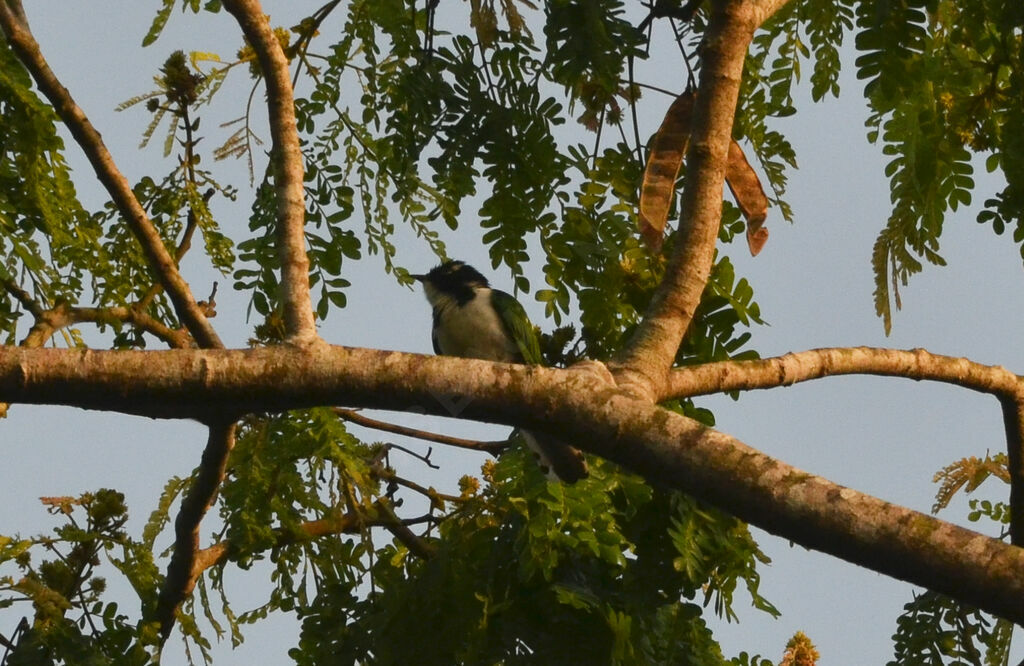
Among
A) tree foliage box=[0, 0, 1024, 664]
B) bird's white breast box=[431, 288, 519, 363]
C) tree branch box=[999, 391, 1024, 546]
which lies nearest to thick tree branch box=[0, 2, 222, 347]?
tree foliage box=[0, 0, 1024, 664]

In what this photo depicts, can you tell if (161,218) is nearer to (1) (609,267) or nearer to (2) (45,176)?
(2) (45,176)

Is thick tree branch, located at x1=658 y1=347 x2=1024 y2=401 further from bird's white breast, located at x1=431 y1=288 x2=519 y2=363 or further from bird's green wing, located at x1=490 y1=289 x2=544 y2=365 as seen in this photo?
bird's white breast, located at x1=431 y1=288 x2=519 y2=363

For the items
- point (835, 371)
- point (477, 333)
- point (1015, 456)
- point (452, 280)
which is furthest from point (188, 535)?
point (452, 280)

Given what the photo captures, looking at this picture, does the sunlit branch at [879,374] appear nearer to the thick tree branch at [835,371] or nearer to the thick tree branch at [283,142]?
the thick tree branch at [835,371]

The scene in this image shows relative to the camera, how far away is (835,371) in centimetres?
329

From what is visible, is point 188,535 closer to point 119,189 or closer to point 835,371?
point 119,189

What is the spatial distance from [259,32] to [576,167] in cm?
116

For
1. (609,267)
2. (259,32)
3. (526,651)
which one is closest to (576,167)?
(609,267)

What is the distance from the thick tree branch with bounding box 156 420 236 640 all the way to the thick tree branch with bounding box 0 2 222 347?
0.63 metres

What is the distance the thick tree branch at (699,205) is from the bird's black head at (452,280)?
332cm

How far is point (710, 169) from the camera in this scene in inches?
128

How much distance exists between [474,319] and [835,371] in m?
2.99

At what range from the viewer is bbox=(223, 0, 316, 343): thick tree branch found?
310cm

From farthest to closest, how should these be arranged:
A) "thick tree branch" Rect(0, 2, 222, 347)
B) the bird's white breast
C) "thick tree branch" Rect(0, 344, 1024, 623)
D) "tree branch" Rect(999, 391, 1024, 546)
→ the bird's white breast < "tree branch" Rect(999, 391, 1024, 546) < "thick tree branch" Rect(0, 2, 222, 347) < "thick tree branch" Rect(0, 344, 1024, 623)
